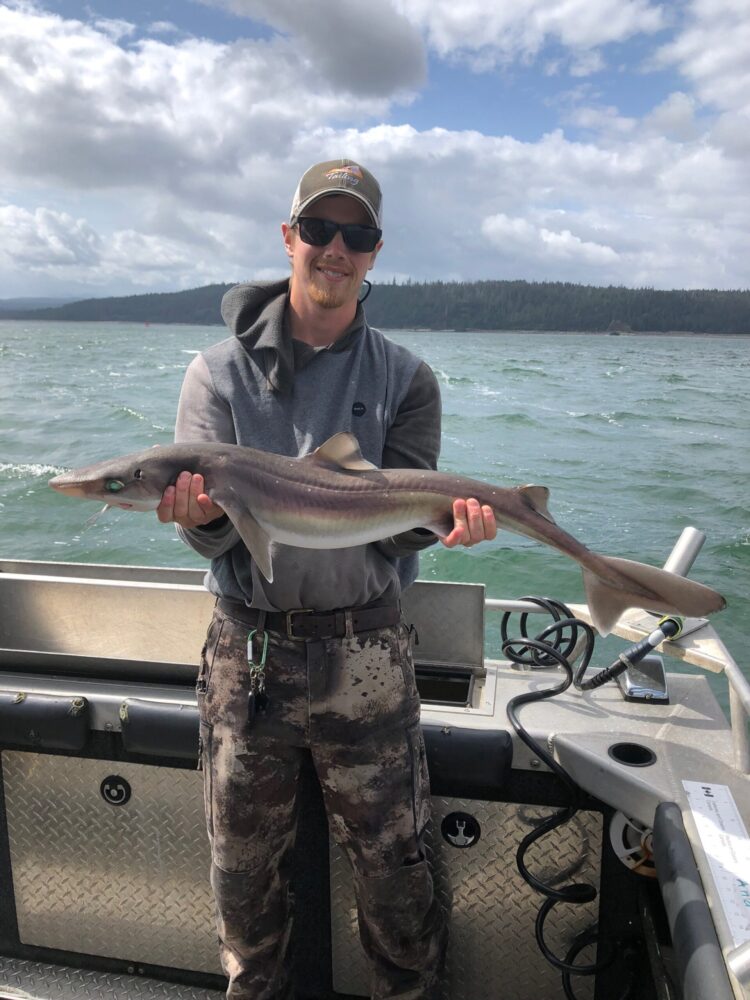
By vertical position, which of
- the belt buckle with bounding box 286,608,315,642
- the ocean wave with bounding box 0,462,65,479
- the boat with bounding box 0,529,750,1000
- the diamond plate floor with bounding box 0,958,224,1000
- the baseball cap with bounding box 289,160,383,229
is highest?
the baseball cap with bounding box 289,160,383,229

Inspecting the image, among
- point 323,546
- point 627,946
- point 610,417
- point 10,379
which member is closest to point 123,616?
point 323,546

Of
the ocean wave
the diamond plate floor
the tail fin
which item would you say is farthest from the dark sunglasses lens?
the ocean wave

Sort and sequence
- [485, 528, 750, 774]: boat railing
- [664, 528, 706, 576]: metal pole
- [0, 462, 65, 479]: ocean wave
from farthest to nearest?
1. [0, 462, 65, 479]: ocean wave
2. [664, 528, 706, 576]: metal pole
3. [485, 528, 750, 774]: boat railing

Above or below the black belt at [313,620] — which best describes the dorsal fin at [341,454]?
above

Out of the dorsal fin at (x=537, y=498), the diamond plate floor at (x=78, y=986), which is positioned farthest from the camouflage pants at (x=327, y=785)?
the diamond plate floor at (x=78, y=986)

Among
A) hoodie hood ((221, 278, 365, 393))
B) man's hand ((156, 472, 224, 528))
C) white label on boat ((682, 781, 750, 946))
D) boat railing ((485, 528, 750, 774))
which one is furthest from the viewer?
hoodie hood ((221, 278, 365, 393))

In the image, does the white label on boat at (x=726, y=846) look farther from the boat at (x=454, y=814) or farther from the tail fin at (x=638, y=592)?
the tail fin at (x=638, y=592)

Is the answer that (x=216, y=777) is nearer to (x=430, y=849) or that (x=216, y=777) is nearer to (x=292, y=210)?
(x=430, y=849)

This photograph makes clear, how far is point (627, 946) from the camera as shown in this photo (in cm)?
319

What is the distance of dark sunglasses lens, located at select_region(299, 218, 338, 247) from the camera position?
10.2 ft

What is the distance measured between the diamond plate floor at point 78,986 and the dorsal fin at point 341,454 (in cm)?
251

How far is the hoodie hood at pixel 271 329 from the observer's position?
10.1 feet

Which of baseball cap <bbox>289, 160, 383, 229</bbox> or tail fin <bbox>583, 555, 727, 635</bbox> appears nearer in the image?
tail fin <bbox>583, 555, 727, 635</bbox>

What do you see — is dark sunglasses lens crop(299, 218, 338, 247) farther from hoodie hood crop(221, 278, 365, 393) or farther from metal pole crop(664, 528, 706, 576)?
metal pole crop(664, 528, 706, 576)
